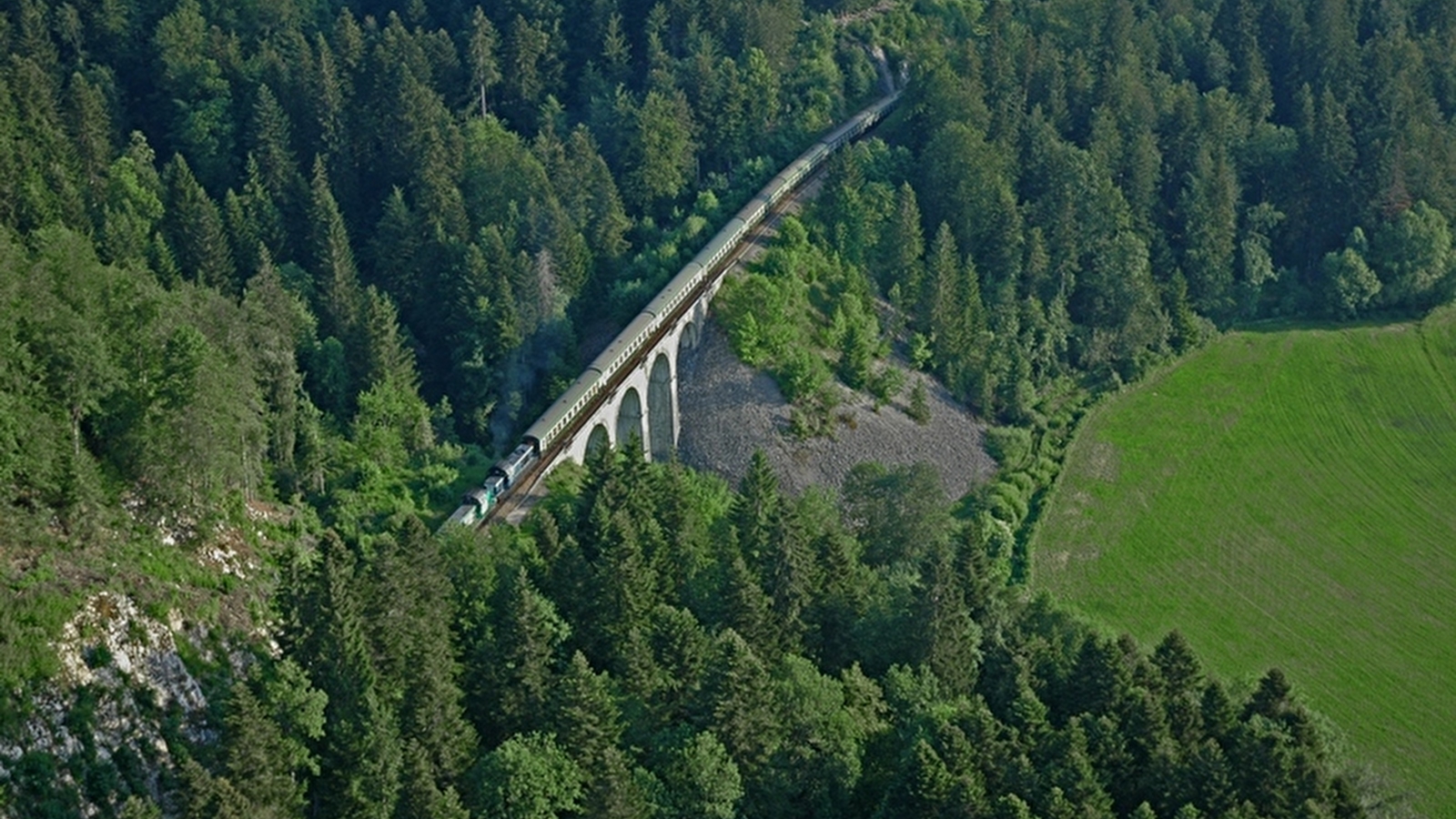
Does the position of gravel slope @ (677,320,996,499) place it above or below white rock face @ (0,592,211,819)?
below

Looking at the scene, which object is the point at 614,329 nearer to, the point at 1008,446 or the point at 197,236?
the point at 197,236

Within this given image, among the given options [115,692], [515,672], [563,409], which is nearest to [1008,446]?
[563,409]

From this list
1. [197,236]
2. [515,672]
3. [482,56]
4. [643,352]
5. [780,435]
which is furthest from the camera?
[482,56]

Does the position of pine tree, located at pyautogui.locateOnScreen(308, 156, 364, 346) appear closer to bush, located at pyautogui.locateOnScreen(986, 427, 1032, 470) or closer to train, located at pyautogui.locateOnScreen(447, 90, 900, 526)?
train, located at pyautogui.locateOnScreen(447, 90, 900, 526)


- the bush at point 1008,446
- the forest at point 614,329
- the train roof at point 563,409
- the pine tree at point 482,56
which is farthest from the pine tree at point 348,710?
the pine tree at point 482,56

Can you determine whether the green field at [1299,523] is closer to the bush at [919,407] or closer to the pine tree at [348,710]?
the bush at [919,407]

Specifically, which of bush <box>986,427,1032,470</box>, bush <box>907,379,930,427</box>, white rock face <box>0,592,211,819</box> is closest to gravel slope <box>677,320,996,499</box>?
bush <box>907,379,930,427</box>
